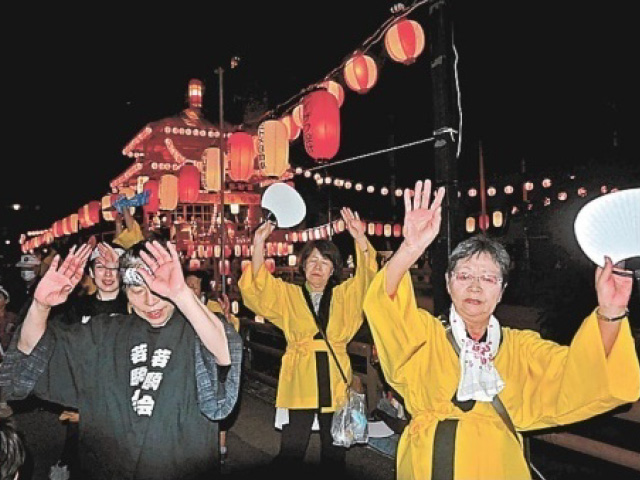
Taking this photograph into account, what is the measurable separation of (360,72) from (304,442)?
5.30 metres

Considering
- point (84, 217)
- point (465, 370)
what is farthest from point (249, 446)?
point (84, 217)

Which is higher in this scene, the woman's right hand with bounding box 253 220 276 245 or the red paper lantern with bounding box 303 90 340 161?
the red paper lantern with bounding box 303 90 340 161

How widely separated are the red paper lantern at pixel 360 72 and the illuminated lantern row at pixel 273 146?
210cm

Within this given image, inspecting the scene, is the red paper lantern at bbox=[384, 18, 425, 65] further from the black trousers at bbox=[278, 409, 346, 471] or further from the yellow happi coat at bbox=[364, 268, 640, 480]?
the yellow happi coat at bbox=[364, 268, 640, 480]

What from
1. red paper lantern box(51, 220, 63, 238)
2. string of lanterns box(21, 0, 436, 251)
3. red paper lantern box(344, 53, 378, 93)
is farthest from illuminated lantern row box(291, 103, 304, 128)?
red paper lantern box(51, 220, 63, 238)

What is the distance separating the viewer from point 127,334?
2.86m

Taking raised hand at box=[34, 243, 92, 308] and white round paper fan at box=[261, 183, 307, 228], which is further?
white round paper fan at box=[261, 183, 307, 228]

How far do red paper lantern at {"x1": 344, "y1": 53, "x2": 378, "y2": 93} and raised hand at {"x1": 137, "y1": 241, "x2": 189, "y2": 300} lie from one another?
20.0 ft

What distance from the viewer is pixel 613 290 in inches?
94.4

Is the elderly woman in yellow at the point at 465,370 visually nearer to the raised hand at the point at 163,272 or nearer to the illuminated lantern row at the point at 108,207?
the raised hand at the point at 163,272

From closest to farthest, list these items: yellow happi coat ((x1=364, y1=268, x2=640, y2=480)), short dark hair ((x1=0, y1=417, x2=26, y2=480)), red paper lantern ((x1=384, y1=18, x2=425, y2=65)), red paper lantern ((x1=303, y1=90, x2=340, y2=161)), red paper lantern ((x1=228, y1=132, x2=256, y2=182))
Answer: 1. short dark hair ((x1=0, y1=417, x2=26, y2=480))
2. yellow happi coat ((x1=364, y1=268, x2=640, y2=480))
3. red paper lantern ((x1=384, y1=18, x2=425, y2=65))
4. red paper lantern ((x1=303, y1=90, x2=340, y2=161))
5. red paper lantern ((x1=228, y1=132, x2=256, y2=182))

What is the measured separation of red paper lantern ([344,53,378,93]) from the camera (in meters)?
8.09

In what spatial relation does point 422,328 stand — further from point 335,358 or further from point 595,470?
point 595,470

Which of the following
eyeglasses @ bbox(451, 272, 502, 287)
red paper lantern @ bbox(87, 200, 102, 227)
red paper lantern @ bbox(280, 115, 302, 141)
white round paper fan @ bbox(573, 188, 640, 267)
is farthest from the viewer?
red paper lantern @ bbox(87, 200, 102, 227)
